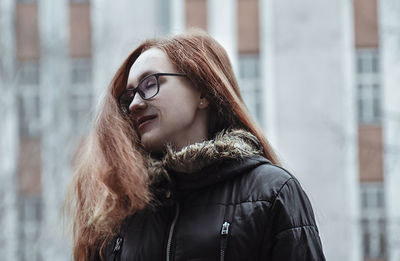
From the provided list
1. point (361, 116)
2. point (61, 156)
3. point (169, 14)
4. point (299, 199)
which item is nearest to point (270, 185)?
point (299, 199)

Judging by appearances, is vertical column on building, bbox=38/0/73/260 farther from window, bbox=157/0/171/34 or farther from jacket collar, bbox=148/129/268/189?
jacket collar, bbox=148/129/268/189

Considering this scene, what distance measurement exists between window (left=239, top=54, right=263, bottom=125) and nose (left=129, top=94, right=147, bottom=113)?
19.0 m

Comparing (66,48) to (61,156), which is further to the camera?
(66,48)

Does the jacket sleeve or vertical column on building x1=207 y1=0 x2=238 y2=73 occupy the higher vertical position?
vertical column on building x1=207 y1=0 x2=238 y2=73

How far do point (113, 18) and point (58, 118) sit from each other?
135 inches

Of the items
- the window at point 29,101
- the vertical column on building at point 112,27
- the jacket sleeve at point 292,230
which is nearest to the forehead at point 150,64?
the jacket sleeve at point 292,230

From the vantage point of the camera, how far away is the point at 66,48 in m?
21.6

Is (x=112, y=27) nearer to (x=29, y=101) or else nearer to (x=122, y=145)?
(x=29, y=101)

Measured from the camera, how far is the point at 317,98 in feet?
69.9

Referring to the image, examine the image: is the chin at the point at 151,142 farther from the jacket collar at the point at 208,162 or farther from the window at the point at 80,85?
the window at the point at 80,85

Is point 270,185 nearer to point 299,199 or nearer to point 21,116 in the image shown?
point 299,199

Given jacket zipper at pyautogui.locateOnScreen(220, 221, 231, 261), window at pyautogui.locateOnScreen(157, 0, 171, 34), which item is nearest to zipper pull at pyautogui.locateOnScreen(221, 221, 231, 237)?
jacket zipper at pyautogui.locateOnScreen(220, 221, 231, 261)

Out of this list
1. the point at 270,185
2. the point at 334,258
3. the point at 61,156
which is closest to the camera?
the point at 270,185

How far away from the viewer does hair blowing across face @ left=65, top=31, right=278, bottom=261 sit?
2.60 meters
